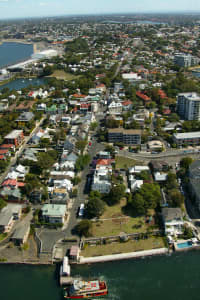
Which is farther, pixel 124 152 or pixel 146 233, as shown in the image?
pixel 124 152

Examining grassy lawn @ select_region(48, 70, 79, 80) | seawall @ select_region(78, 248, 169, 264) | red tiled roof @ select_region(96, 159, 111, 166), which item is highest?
grassy lawn @ select_region(48, 70, 79, 80)

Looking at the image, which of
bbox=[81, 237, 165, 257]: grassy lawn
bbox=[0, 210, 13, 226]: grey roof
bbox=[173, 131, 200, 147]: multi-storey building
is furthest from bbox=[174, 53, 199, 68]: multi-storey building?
bbox=[0, 210, 13, 226]: grey roof

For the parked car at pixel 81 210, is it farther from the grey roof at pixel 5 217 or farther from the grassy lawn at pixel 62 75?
the grassy lawn at pixel 62 75

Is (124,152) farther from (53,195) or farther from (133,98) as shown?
(133,98)

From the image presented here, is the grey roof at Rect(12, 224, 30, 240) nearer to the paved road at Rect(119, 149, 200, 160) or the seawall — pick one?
the seawall

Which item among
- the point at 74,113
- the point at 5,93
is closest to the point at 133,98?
the point at 74,113

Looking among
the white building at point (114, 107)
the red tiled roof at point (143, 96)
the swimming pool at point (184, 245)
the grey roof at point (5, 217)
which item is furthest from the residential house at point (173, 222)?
the red tiled roof at point (143, 96)
